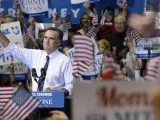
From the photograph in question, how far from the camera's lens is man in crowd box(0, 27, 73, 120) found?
6391 millimetres

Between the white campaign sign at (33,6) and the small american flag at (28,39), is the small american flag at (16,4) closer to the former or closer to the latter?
the white campaign sign at (33,6)

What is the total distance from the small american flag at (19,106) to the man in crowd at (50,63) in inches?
34.4

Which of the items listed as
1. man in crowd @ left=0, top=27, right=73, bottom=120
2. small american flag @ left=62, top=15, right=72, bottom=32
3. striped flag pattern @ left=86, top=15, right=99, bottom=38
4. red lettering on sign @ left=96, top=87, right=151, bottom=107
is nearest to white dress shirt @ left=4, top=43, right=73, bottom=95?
man in crowd @ left=0, top=27, right=73, bottom=120

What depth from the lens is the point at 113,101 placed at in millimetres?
3084

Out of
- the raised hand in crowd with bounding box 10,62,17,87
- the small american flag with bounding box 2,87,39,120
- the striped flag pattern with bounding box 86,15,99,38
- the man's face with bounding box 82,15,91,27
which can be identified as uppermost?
the man's face with bounding box 82,15,91,27

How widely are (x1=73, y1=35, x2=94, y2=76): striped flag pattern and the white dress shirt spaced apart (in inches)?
10.1

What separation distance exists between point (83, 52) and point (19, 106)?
0.90 m

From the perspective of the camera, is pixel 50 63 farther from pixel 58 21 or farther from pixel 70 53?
pixel 58 21

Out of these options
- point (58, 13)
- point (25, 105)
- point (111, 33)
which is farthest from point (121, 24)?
point (25, 105)

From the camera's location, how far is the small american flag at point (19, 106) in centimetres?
515

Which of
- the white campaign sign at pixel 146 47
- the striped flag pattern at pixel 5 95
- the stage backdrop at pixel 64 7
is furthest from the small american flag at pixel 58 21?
the striped flag pattern at pixel 5 95

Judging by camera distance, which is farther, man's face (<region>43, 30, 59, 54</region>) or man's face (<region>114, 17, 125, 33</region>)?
man's face (<region>114, 17, 125, 33</region>)

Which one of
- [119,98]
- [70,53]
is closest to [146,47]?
[70,53]

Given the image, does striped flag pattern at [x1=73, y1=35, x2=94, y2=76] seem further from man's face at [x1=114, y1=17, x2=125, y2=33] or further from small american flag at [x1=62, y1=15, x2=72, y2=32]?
small american flag at [x1=62, y1=15, x2=72, y2=32]
